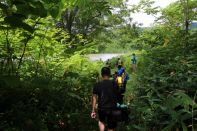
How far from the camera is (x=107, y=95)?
6664 mm

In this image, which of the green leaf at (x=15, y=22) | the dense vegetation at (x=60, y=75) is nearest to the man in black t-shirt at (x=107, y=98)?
the dense vegetation at (x=60, y=75)

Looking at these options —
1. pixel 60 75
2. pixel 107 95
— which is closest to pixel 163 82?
pixel 107 95

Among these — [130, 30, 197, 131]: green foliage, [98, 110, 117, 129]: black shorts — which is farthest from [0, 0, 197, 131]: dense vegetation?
[98, 110, 117, 129]: black shorts

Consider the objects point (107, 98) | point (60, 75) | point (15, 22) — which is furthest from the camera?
point (60, 75)

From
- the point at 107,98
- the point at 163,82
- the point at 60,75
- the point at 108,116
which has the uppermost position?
the point at 60,75

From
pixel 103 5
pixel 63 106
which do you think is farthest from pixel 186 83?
pixel 103 5

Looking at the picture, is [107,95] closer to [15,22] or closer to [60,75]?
[60,75]

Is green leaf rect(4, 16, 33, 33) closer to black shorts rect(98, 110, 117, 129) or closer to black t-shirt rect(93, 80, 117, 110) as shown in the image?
black t-shirt rect(93, 80, 117, 110)

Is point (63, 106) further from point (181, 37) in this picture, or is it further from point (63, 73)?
point (181, 37)

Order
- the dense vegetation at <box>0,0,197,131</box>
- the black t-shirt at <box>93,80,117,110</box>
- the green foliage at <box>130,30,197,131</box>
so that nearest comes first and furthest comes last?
the dense vegetation at <box>0,0,197,131</box> < the green foliage at <box>130,30,197,131</box> < the black t-shirt at <box>93,80,117,110</box>

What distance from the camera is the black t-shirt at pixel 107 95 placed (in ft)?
21.9

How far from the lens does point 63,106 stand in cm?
750

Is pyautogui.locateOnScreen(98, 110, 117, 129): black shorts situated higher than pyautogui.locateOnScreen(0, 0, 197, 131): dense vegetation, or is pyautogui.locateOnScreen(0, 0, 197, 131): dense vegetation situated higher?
pyautogui.locateOnScreen(0, 0, 197, 131): dense vegetation

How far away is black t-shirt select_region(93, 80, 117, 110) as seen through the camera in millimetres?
6664
